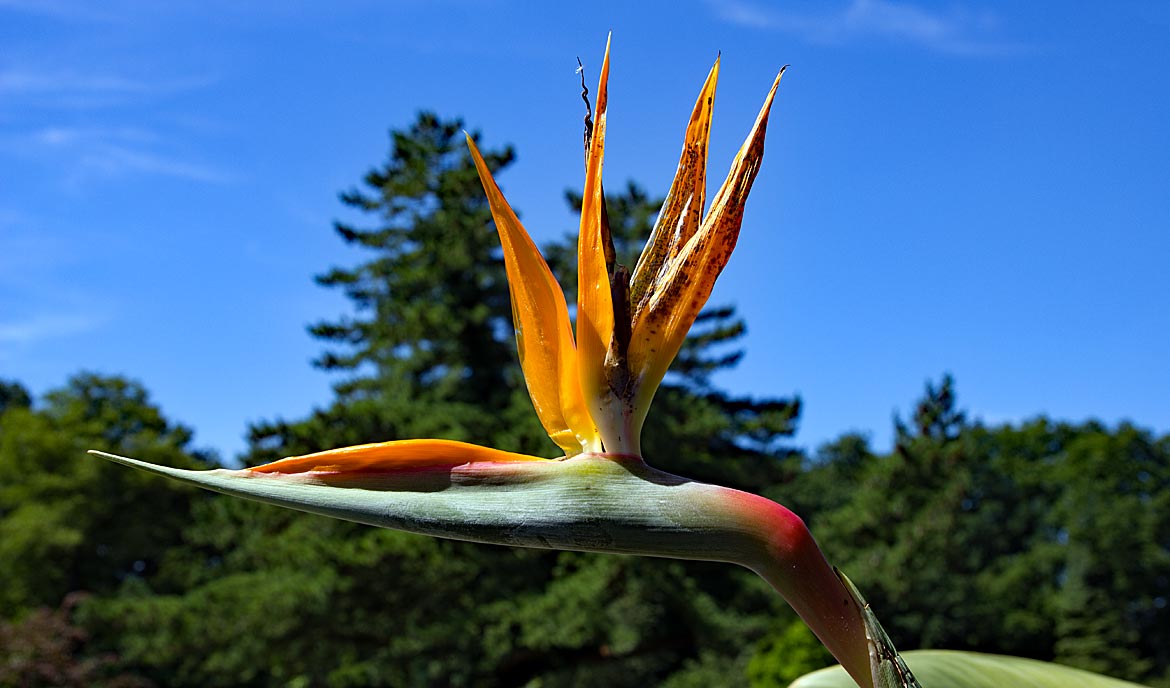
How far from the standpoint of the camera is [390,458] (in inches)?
28.9

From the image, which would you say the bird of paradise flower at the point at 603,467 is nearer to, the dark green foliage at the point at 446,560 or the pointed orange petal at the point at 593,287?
the pointed orange petal at the point at 593,287

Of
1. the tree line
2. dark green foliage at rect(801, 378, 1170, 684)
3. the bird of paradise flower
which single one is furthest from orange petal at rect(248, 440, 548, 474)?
the tree line

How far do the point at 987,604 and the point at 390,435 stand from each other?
1077 centimetres

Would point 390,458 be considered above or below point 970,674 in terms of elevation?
above

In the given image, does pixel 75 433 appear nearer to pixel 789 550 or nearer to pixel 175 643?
pixel 175 643

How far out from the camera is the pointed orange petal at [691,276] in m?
0.80

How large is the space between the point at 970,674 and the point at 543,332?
629 mm

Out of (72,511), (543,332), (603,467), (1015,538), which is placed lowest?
(603,467)

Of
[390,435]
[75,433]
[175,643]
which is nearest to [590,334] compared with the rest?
[390,435]

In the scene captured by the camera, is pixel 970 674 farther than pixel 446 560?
No

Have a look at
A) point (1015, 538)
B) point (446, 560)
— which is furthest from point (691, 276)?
point (1015, 538)

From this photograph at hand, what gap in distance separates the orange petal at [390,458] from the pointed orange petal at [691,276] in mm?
144

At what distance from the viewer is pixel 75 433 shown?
75.4ft

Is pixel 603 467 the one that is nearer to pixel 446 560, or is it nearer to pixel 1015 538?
pixel 446 560
